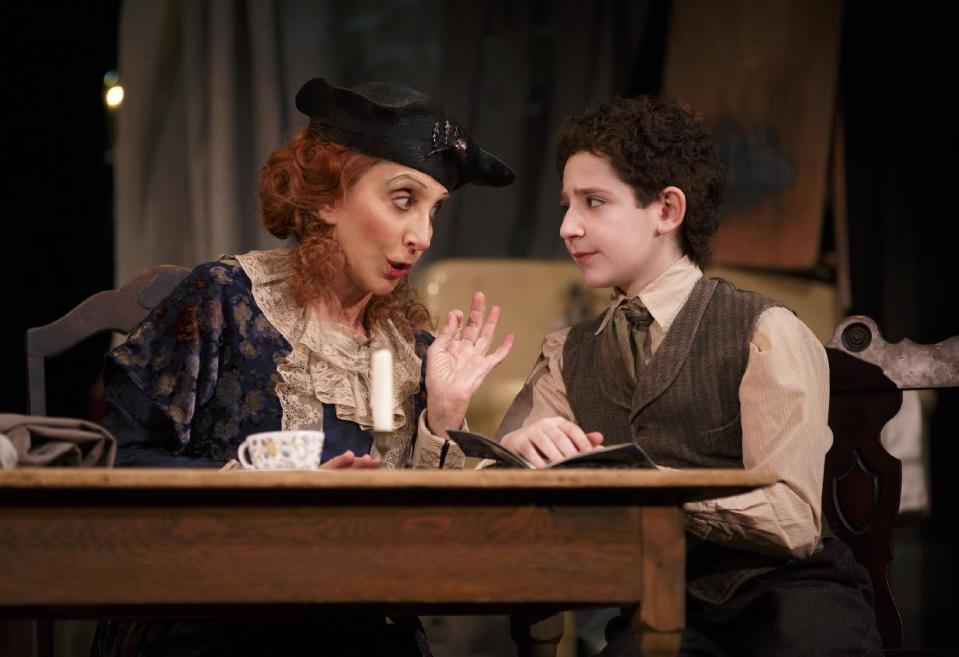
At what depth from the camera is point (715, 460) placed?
244 cm

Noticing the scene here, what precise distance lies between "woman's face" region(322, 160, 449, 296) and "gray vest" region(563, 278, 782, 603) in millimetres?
550

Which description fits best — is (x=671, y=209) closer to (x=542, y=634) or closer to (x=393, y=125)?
(x=393, y=125)

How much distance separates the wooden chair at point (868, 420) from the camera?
2.74 m

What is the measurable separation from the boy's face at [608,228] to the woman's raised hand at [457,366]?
0.24 meters

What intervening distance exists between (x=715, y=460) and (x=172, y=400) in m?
1.13

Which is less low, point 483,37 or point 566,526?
point 483,37

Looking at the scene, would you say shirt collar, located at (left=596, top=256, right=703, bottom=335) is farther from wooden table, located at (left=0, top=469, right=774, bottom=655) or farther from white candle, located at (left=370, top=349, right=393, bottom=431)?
wooden table, located at (left=0, top=469, right=774, bottom=655)

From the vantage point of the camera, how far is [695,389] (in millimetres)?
2451

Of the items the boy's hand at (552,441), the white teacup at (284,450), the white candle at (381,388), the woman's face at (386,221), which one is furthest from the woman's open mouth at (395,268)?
Result: the white teacup at (284,450)

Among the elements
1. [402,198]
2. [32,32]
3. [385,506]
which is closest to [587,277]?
[402,198]

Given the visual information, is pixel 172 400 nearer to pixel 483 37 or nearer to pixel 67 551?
pixel 67 551

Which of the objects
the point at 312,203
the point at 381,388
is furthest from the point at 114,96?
the point at 381,388

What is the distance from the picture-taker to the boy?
2.21 metres

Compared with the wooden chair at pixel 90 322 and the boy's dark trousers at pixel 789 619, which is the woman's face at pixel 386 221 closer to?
the wooden chair at pixel 90 322
